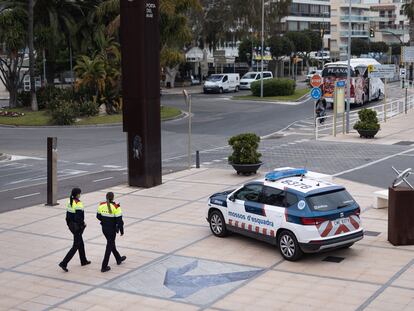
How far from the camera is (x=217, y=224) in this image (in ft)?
49.9

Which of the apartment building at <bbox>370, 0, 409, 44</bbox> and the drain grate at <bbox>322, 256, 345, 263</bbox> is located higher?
the apartment building at <bbox>370, 0, 409, 44</bbox>

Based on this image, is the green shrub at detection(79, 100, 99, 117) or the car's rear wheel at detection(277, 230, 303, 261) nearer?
the car's rear wheel at detection(277, 230, 303, 261)

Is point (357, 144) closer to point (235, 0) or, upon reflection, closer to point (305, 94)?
point (305, 94)

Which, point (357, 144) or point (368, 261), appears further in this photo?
point (357, 144)

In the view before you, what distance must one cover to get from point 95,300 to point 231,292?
2.32m

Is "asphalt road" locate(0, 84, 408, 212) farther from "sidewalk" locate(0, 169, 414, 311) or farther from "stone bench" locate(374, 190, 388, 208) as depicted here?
"stone bench" locate(374, 190, 388, 208)

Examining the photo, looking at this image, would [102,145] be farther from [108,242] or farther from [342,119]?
[108,242]

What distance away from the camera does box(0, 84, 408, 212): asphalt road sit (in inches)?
903

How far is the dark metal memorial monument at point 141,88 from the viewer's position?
2169 cm

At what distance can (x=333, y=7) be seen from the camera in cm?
13525

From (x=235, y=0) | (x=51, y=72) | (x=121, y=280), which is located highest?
(x=235, y=0)

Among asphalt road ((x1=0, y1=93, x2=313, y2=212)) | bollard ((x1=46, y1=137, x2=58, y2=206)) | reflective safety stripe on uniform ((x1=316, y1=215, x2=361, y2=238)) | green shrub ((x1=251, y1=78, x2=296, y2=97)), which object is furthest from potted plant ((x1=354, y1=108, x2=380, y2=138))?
green shrub ((x1=251, y1=78, x2=296, y2=97))

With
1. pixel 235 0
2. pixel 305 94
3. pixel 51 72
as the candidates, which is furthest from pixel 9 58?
pixel 235 0

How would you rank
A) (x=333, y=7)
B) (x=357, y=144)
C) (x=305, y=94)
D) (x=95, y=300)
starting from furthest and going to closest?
1. (x=333, y=7)
2. (x=305, y=94)
3. (x=357, y=144)
4. (x=95, y=300)
